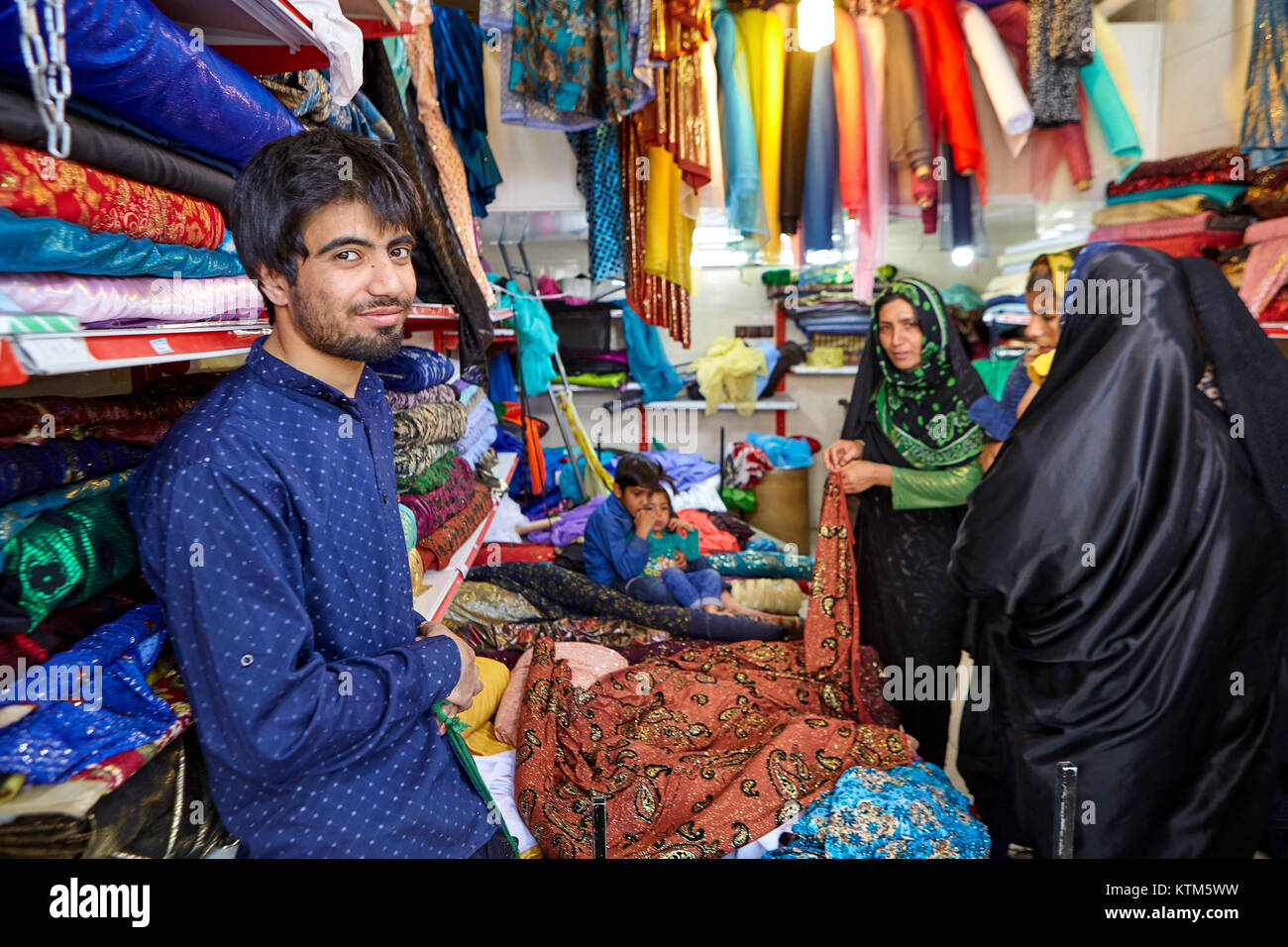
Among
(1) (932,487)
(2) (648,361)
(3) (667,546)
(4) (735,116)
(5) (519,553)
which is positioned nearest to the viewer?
(1) (932,487)

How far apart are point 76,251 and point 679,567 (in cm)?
283

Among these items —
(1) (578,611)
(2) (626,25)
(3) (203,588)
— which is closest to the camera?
(3) (203,588)

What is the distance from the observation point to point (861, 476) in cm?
257

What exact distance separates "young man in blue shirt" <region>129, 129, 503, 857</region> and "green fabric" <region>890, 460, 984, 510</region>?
1745mm

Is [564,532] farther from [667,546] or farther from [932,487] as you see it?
[932,487]

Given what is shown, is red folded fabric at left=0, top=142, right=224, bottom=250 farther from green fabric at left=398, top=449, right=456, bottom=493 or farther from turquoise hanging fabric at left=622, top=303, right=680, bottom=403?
turquoise hanging fabric at left=622, top=303, right=680, bottom=403

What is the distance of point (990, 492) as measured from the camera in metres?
1.83

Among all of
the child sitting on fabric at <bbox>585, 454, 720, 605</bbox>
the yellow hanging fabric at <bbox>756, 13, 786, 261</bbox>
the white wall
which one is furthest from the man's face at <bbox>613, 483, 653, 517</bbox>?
the white wall

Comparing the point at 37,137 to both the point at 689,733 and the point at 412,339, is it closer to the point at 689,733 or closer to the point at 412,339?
the point at 689,733

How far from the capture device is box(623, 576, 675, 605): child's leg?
3205 millimetres

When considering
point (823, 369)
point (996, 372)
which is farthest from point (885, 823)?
point (823, 369)

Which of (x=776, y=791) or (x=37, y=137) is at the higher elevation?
(x=37, y=137)
